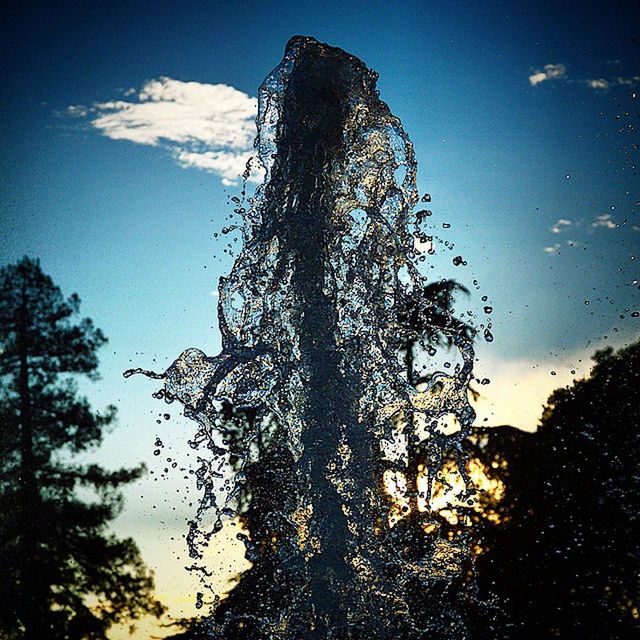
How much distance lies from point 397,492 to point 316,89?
4201 millimetres

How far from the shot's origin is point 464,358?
533 centimetres

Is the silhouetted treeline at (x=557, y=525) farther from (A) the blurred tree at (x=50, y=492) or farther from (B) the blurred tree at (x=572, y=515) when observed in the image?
(A) the blurred tree at (x=50, y=492)

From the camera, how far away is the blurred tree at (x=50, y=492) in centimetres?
1221

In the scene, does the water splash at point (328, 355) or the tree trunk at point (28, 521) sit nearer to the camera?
the water splash at point (328, 355)

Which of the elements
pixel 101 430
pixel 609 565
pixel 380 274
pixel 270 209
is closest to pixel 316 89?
pixel 270 209

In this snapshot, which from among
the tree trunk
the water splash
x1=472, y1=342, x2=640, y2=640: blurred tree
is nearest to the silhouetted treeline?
x1=472, y1=342, x2=640, y2=640: blurred tree

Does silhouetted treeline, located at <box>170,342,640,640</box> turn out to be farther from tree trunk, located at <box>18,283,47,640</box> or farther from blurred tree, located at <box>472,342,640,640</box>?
tree trunk, located at <box>18,283,47,640</box>

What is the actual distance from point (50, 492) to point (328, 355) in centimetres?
996

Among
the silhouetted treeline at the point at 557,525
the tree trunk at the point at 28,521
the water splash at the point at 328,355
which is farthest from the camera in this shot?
the tree trunk at the point at 28,521

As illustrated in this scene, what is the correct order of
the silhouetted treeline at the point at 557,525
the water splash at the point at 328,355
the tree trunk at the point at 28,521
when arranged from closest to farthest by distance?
the water splash at the point at 328,355, the silhouetted treeline at the point at 557,525, the tree trunk at the point at 28,521

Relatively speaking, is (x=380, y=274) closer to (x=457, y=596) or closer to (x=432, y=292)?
(x=457, y=596)

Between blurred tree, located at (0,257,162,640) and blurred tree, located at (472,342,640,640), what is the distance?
6.66 metres

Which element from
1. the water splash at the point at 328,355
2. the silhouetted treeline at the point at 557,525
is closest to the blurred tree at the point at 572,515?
the silhouetted treeline at the point at 557,525

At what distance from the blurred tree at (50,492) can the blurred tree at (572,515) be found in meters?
6.66
